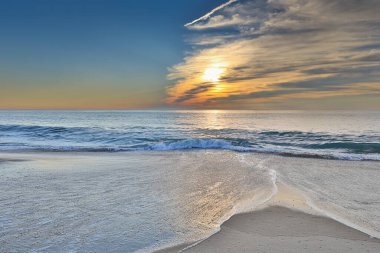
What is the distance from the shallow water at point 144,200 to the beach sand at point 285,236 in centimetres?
30

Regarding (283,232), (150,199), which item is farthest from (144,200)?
(283,232)

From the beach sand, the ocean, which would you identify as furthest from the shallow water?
the beach sand

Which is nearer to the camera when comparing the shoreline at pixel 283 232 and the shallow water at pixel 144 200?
the shoreline at pixel 283 232

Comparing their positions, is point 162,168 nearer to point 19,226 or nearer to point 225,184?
point 225,184

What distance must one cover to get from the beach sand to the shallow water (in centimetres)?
30

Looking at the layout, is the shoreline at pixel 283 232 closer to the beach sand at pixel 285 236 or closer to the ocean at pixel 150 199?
the beach sand at pixel 285 236

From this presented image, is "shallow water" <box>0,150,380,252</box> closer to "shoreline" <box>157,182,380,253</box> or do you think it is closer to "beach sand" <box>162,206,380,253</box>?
"shoreline" <box>157,182,380,253</box>

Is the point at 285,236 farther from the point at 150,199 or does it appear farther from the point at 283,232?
the point at 150,199

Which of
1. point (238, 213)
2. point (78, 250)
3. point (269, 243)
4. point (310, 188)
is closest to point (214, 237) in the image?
point (269, 243)

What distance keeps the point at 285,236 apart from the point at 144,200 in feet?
10.6

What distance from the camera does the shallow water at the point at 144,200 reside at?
4.90 metres

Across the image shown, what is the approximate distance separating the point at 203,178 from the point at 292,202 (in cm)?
332

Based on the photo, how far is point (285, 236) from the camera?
16.6 feet

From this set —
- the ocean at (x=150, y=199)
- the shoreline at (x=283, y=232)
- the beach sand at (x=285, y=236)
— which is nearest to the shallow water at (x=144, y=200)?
the ocean at (x=150, y=199)
